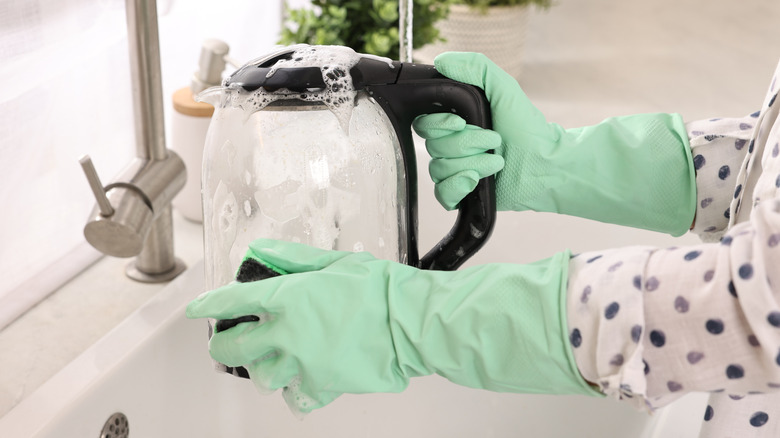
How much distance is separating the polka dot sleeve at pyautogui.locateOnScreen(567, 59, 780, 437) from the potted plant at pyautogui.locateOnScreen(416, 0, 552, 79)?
847mm

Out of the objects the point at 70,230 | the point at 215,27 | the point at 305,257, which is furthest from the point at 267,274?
the point at 215,27

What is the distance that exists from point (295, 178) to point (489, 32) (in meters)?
0.80

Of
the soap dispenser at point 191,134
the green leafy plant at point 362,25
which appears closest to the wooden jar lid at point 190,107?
the soap dispenser at point 191,134

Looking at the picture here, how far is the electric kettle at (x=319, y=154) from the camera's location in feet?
1.64

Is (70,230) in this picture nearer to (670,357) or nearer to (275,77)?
(275,77)

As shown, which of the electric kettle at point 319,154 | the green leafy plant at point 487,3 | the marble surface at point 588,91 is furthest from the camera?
the green leafy plant at point 487,3

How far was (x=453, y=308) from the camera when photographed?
0.47 meters

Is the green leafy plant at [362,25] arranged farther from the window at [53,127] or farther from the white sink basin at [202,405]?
the white sink basin at [202,405]

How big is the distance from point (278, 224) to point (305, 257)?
0.18 feet

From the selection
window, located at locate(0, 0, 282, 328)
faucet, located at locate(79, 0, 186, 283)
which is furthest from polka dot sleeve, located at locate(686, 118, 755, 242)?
window, located at locate(0, 0, 282, 328)

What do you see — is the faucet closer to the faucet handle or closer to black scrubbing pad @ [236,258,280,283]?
the faucet handle

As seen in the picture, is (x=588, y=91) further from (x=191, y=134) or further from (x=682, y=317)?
(x=682, y=317)

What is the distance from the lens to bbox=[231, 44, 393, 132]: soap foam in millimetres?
483

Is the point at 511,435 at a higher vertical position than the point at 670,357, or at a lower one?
lower
